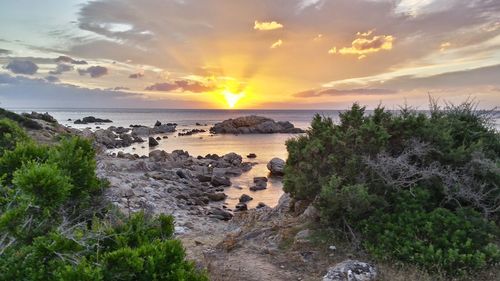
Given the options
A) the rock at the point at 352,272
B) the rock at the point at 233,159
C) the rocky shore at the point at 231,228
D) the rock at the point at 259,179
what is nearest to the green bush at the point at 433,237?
the rock at the point at 352,272

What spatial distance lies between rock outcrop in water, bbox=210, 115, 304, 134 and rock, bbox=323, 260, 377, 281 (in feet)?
174

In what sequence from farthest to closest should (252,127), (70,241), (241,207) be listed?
(252,127), (241,207), (70,241)

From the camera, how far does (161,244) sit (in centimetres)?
367

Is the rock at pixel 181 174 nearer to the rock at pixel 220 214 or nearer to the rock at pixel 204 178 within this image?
the rock at pixel 204 178

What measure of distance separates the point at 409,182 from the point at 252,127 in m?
53.7

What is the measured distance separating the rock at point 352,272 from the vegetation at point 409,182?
437mm

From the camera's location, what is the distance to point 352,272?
19.4 feet

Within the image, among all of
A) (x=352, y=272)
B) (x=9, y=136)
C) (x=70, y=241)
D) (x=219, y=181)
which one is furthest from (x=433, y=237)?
(x=219, y=181)

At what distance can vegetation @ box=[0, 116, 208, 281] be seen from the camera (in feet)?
11.1

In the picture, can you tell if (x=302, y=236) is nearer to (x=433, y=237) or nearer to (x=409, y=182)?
(x=409, y=182)

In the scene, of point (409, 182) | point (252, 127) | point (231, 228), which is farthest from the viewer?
point (252, 127)

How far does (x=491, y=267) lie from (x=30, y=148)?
7.03m

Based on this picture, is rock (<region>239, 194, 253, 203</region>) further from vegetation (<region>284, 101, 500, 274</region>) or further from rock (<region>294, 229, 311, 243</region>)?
rock (<region>294, 229, 311, 243</region>)

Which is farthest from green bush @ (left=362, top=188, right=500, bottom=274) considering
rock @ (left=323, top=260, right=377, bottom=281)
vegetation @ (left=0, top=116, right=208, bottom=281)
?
vegetation @ (left=0, top=116, right=208, bottom=281)
